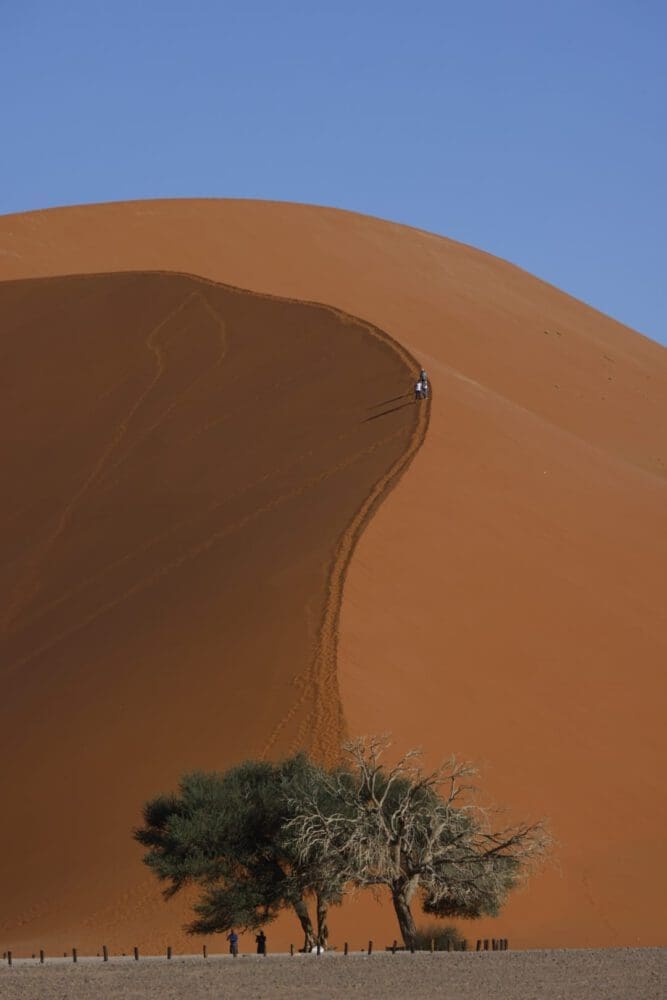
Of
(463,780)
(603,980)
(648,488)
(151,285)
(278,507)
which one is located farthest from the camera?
(151,285)

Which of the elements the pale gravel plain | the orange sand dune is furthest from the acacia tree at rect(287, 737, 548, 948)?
the orange sand dune

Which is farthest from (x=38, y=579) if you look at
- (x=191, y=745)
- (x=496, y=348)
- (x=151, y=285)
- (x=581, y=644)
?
(x=496, y=348)

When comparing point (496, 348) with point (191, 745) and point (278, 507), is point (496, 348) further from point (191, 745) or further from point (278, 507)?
point (191, 745)

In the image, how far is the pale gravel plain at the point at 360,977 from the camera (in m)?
18.2

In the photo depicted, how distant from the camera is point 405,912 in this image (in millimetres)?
22547

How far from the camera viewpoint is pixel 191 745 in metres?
26.6

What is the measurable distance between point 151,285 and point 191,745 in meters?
19.7

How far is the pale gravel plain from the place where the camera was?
18.2 m

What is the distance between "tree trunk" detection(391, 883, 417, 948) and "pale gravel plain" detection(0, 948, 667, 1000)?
0.44 meters

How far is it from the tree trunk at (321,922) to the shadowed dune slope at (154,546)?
2.20 meters

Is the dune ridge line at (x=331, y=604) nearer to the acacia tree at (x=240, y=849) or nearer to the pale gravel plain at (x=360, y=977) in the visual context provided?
the acacia tree at (x=240, y=849)

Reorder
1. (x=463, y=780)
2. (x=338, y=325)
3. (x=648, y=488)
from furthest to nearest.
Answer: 1. (x=338, y=325)
2. (x=648, y=488)
3. (x=463, y=780)

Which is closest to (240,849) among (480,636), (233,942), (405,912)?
(233,942)

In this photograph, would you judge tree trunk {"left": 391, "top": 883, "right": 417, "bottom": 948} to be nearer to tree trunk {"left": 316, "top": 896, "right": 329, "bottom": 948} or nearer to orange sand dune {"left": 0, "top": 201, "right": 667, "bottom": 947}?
tree trunk {"left": 316, "top": 896, "right": 329, "bottom": 948}
